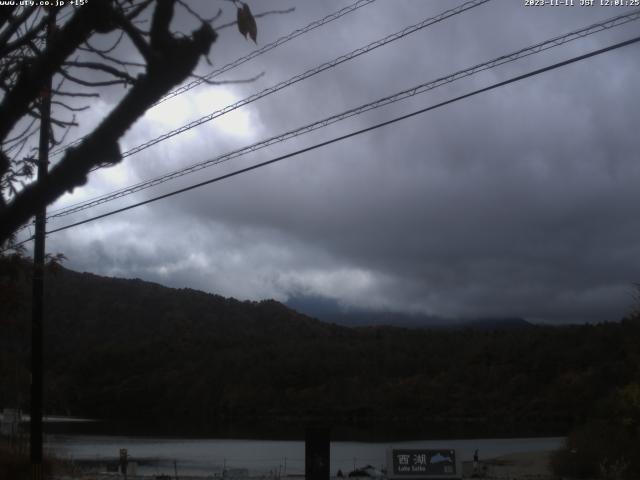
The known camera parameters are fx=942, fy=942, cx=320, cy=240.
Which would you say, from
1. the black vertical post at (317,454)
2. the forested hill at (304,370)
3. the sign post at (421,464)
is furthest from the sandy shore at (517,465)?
the forested hill at (304,370)

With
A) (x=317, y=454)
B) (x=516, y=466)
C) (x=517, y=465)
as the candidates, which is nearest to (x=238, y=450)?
(x=517, y=465)

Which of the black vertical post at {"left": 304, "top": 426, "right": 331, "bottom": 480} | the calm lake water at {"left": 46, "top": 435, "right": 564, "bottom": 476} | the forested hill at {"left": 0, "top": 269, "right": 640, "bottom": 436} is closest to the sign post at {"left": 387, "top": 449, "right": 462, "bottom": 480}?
the black vertical post at {"left": 304, "top": 426, "right": 331, "bottom": 480}

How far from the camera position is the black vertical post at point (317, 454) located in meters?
17.1

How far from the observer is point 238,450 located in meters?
76.0

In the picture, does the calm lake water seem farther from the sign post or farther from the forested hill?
the sign post

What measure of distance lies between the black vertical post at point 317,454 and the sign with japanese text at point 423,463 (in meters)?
3.19

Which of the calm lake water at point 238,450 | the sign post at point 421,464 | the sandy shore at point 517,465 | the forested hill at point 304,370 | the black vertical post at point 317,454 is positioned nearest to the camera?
the black vertical post at point 317,454

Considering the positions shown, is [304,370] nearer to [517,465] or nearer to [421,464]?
[517,465]

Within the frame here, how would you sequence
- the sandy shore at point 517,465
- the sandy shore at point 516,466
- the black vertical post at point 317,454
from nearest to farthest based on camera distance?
1. the black vertical post at point 317,454
2. the sandy shore at point 516,466
3. the sandy shore at point 517,465

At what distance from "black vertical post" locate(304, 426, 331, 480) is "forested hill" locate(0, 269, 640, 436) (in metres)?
88.2

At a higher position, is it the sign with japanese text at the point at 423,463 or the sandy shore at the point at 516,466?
the sign with japanese text at the point at 423,463

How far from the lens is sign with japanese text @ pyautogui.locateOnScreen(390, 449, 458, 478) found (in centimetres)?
2016

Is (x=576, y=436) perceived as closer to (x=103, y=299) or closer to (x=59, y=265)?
(x=59, y=265)

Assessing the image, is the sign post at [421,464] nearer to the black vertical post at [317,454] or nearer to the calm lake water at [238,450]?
the black vertical post at [317,454]
